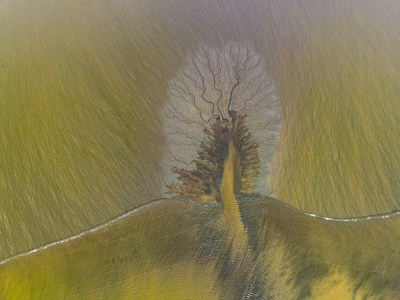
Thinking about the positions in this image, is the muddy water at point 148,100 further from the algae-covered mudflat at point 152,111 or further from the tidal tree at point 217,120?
the tidal tree at point 217,120

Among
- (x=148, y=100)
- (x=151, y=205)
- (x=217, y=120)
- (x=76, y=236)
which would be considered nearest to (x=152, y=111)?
(x=148, y=100)

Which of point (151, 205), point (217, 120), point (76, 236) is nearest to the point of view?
point (76, 236)

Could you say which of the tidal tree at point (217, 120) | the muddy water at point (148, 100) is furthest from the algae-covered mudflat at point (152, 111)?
the tidal tree at point (217, 120)

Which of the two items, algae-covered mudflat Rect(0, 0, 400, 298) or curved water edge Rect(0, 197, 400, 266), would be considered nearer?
curved water edge Rect(0, 197, 400, 266)

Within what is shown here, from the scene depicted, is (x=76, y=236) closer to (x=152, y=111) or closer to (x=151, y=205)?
(x=151, y=205)

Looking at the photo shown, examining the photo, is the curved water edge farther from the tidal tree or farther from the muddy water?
the tidal tree

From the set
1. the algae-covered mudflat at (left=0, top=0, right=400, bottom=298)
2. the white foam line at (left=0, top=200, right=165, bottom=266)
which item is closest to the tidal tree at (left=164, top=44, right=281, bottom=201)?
the algae-covered mudflat at (left=0, top=0, right=400, bottom=298)

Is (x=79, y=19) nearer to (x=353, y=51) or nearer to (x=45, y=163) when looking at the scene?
(x=45, y=163)

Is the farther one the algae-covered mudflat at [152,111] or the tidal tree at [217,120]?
the tidal tree at [217,120]

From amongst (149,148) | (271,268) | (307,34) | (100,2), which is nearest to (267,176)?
(271,268)
